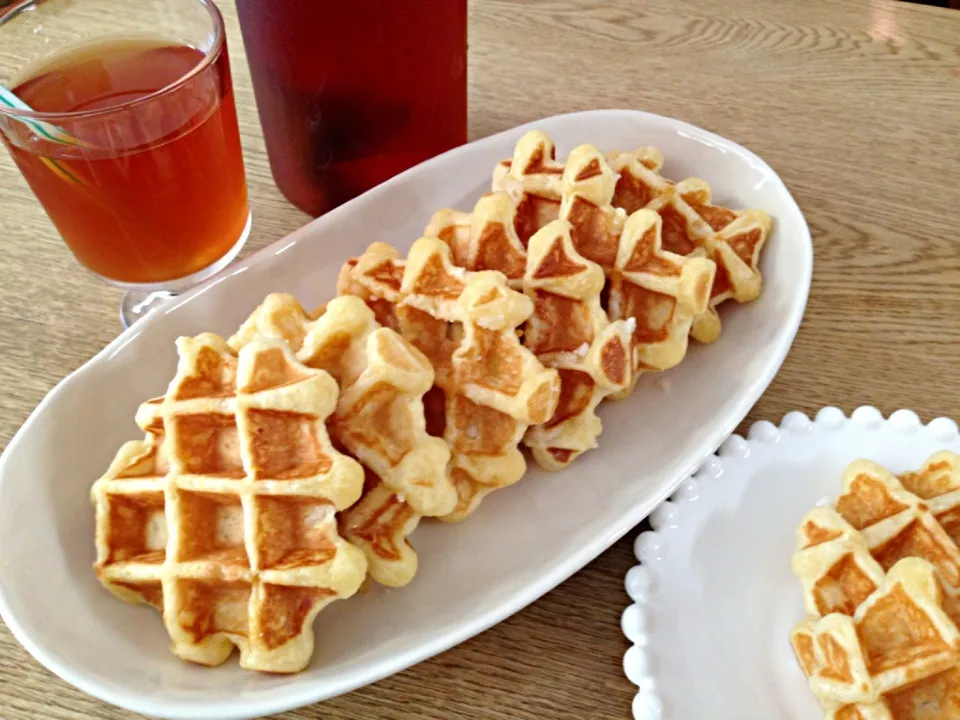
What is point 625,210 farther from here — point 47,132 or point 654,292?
point 47,132

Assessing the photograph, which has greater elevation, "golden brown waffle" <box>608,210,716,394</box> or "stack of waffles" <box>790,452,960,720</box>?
"golden brown waffle" <box>608,210,716,394</box>

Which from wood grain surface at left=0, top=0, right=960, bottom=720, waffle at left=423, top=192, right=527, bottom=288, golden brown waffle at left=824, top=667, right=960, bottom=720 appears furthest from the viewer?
waffle at left=423, top=192, right=527, bottom=288

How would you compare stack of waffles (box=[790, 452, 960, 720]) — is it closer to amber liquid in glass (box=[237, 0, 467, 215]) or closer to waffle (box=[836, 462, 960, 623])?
waffle (box=[836, 462, 960, 623])

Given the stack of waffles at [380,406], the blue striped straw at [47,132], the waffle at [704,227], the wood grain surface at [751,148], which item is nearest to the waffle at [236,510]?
the stack of waffles at [380,406]

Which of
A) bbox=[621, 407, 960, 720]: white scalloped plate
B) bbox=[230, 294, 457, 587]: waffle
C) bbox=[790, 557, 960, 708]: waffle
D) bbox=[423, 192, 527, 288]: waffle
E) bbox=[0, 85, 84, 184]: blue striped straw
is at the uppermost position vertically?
bbox=[0, 85, 84, 184]: blue striped straw

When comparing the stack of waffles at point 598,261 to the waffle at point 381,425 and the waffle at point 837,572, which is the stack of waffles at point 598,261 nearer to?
the waffle at point 381,425

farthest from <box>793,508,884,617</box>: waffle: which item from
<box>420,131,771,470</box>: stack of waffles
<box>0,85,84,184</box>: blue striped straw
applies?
<box>0,85,84,184</box>: blue striped straw

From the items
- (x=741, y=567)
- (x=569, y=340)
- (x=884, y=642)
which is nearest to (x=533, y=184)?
(x=569, y=340)

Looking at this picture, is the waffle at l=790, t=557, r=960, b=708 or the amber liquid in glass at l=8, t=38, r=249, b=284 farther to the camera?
the amber liquid in glass at l=8, t=38, r=249, b=284
